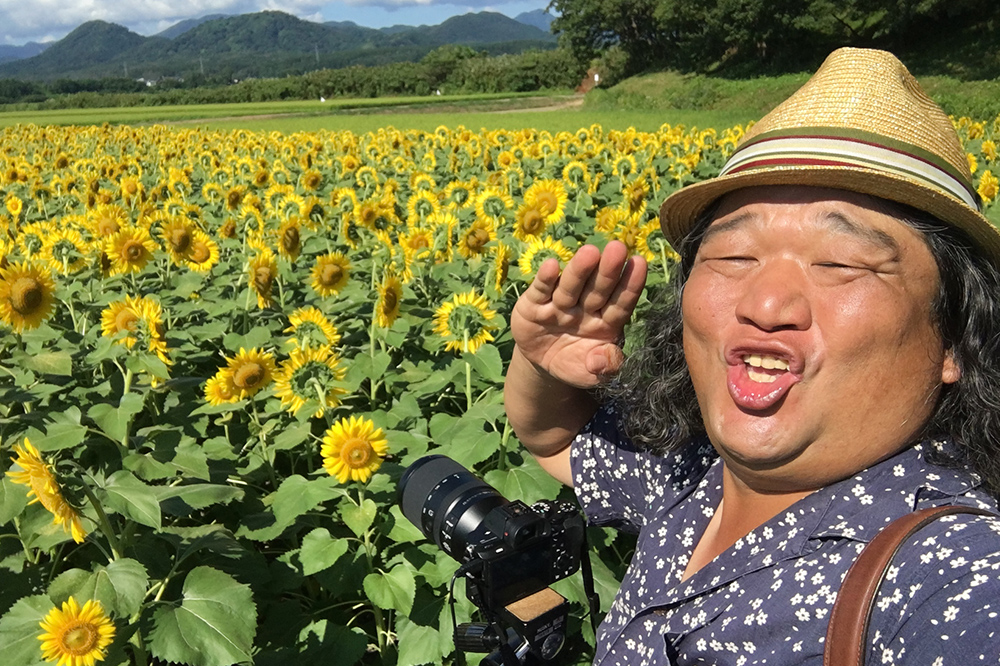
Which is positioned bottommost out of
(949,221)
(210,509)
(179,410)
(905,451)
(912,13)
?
(210,509)

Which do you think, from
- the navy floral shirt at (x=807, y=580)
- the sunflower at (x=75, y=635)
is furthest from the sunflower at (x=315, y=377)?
the navy floral shirt at (x=807, y=580)

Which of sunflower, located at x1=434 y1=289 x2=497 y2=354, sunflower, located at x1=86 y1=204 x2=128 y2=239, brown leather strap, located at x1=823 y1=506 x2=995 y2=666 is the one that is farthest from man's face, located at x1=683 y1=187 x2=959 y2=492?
sunflower, located at x1=86 y1=204 x2=128 y2=239

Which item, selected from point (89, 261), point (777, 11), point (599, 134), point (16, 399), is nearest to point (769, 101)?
point (777, 11)

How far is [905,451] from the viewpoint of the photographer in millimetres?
1197

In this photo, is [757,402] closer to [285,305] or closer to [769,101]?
[285,305]

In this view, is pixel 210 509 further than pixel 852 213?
Yes

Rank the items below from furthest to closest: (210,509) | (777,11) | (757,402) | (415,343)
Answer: (777,11), (415,343), (210,509), (757,402)

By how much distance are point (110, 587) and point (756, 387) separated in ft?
4.09

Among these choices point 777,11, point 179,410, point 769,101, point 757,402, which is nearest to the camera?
point 757,402

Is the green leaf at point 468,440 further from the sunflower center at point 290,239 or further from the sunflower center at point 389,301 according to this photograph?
the sunflower center at point 290,239

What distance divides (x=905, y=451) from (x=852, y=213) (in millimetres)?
346

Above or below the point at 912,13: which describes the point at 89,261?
below

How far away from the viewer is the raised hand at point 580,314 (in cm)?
150

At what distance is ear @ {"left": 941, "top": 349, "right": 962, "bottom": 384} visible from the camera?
122 cm
